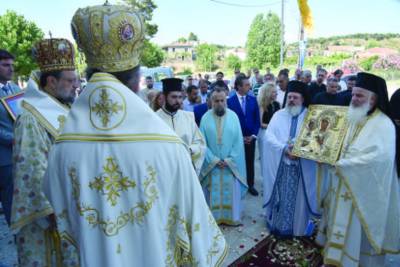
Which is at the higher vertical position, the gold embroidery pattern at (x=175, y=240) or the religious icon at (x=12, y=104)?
the religious icon at (x=12, y=104)

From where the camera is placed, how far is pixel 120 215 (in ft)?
4.70

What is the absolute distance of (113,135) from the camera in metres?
1.37

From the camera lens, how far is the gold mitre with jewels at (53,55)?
2410mm

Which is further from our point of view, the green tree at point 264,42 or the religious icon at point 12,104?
the green tree at point 264,42

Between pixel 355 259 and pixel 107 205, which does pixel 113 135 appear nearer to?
pixel 107 205

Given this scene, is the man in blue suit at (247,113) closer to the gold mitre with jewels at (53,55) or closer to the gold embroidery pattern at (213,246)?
the gold mitre with jewels at (53,55)

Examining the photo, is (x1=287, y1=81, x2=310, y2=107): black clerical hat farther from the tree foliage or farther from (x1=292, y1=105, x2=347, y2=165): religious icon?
the tree foliage

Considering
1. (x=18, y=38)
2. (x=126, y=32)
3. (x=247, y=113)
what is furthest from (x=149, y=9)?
(x=126, y=32)

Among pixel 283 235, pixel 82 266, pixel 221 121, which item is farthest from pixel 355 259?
pixel 82 266

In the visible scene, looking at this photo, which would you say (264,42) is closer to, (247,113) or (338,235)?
(247,113)

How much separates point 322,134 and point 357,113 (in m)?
0.48

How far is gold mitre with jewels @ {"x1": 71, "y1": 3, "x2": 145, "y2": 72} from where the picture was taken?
1.37 metres

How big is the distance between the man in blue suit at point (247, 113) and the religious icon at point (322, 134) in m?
2.05

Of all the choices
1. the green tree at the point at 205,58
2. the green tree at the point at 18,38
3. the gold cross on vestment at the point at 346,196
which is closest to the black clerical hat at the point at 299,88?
the gold cross on vestment at the point at 346,196
